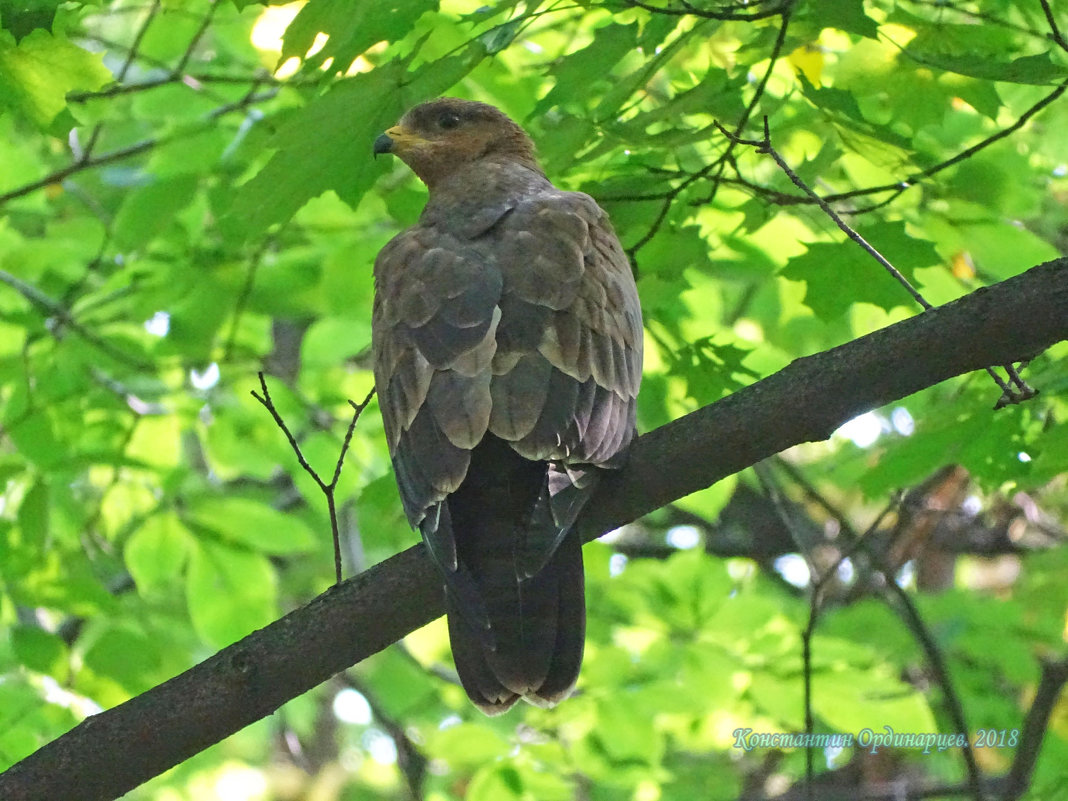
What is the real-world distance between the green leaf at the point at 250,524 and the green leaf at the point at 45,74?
6.30 feet

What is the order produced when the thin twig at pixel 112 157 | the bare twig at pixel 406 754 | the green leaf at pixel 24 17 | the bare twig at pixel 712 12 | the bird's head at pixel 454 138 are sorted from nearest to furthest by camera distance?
the bare twig at pixel 712 12, the green leaf at pixel 24 17, the thin twig at pixel 112 157, the bird's head at pixel 454 138, the bare twig at pixel 406 754

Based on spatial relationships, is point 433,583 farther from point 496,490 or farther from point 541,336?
point 541,336

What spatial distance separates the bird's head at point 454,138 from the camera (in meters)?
4.47

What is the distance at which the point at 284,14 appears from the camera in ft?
15.9

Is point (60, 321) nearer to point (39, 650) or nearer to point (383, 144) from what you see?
point (39, 650)

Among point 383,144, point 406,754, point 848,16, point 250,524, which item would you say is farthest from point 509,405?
point 406,754

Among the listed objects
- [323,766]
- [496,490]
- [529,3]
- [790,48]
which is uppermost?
[529,3]

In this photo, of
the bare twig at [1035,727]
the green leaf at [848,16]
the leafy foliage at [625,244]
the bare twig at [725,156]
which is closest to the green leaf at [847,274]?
the leafy foliage at [625,244]

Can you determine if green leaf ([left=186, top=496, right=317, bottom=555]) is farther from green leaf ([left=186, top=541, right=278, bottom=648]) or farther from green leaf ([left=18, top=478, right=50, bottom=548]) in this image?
green leaf ([left=18, top=478, right=50, bottom=548])

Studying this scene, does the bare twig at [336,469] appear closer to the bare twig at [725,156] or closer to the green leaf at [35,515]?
the bare twig at [725,156]

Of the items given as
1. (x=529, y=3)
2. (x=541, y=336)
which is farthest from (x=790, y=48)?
(x=541, y=336)

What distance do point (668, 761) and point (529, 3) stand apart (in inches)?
218

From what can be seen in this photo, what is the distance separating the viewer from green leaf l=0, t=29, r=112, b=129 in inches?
128

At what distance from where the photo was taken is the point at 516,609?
278 centimetres
